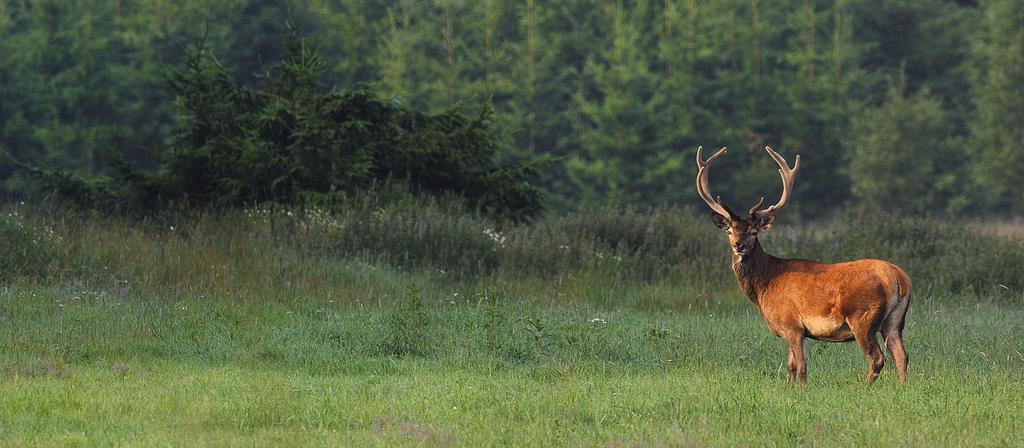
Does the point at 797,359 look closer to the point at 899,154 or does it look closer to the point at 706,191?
the point at 706,191

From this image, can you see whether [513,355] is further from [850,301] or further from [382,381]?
[850,301]

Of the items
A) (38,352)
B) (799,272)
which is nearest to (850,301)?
(799,272)

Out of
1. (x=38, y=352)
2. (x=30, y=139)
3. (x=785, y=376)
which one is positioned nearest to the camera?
(x=785, y=376)

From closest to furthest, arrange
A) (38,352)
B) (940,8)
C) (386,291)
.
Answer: (38,352) < (386,291) < (940,8)

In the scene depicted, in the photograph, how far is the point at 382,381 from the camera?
36.3ft

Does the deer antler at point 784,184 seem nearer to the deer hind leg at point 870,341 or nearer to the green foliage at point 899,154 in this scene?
the deer hind leg at point 870,341

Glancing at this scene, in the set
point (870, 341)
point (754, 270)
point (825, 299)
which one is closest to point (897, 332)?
point (870, 341)

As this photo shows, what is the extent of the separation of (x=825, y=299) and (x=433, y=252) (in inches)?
367

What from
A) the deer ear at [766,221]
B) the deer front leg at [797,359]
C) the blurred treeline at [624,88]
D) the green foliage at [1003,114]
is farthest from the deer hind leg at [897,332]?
the green foliage at [1003,114]

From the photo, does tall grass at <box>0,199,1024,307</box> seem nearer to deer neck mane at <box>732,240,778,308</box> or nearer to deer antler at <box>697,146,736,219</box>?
deer antler at <box>697,146,736,219</box>

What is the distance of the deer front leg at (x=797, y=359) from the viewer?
10.9m

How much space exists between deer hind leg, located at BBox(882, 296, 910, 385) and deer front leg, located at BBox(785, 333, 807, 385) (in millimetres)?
664

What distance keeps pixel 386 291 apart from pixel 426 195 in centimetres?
525

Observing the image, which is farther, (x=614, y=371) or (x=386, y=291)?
(x=386, y=291)
